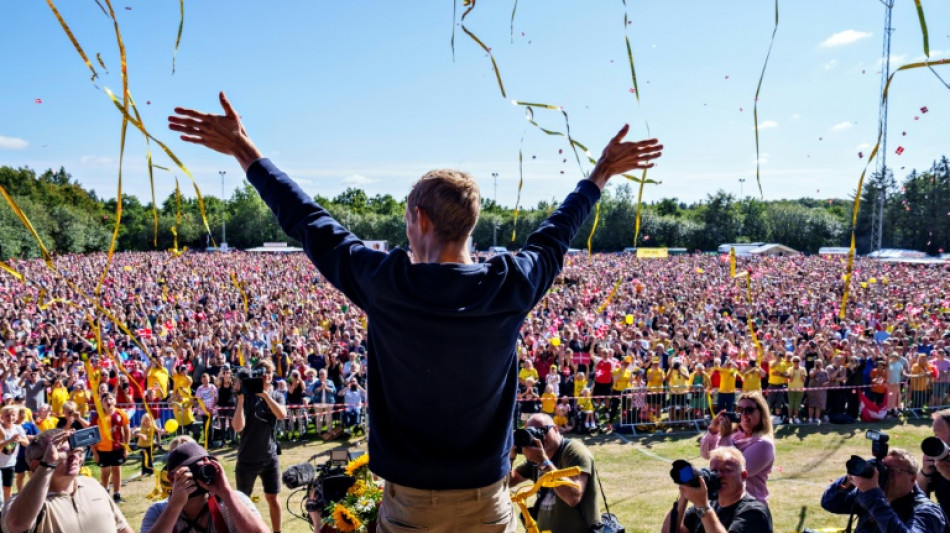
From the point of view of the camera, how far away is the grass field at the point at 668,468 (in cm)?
762

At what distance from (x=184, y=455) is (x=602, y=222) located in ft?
231

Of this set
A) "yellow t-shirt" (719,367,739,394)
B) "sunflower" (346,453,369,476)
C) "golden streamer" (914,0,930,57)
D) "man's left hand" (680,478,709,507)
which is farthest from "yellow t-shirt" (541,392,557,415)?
"golden streamer" (914,0,930,57)

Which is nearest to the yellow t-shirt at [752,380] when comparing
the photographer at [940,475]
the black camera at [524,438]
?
the photographer at [940,475]

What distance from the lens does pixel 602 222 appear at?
7150cm

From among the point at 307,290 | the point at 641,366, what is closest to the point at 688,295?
the point at 641,366

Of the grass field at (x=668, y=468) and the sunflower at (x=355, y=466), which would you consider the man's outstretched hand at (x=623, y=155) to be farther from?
the grass field at (x=668, y=468)

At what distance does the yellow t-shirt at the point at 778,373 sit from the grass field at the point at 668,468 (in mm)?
888

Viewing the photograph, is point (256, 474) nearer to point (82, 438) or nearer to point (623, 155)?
point (82, 438)

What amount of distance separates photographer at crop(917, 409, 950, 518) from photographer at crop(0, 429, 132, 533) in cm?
488

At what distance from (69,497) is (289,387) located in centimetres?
938

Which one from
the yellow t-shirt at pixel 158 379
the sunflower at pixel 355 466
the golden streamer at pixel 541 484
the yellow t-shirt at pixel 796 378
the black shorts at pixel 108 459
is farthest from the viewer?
the yellow t-shirt at pixel 796 378

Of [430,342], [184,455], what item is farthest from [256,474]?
[430,342]

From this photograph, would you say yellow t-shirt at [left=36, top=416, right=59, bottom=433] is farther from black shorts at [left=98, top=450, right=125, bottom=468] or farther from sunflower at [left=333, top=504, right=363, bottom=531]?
sunflower at [left=333, top=504, right=363, bottom=531]

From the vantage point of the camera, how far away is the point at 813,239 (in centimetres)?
7106
